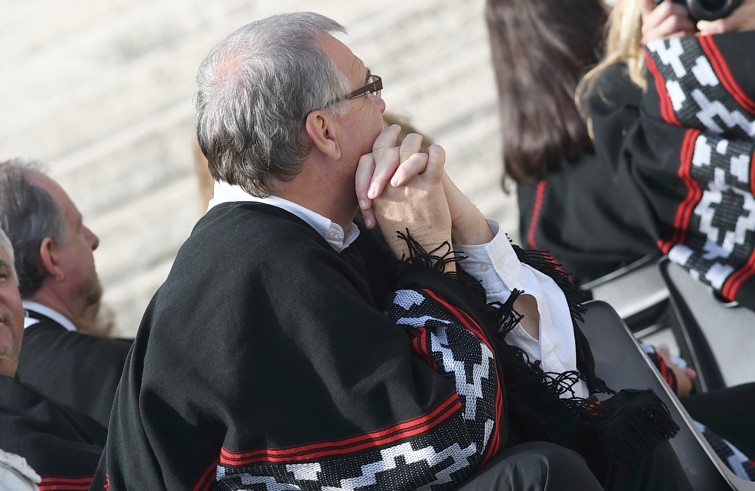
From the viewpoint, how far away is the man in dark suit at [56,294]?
295 cm

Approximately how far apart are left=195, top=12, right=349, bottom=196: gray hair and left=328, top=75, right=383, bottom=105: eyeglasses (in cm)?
1

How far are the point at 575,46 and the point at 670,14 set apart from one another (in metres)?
0.66

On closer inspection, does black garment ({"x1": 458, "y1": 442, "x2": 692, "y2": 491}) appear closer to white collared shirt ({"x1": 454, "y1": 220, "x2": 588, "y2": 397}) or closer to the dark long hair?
white collared shirt ({"x1": 454, "y1": 220, "x2": 588, "y2": 397})

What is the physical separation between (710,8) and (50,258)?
6.70ft

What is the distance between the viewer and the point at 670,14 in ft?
10.4

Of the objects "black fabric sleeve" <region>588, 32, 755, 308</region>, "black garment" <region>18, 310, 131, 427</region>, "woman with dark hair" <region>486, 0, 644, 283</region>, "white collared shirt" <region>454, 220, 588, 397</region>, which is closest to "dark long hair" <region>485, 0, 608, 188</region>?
"woman with dark hair" <region>486, 0, 644, 283</region>

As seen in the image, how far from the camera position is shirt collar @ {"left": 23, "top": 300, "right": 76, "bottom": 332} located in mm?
3139

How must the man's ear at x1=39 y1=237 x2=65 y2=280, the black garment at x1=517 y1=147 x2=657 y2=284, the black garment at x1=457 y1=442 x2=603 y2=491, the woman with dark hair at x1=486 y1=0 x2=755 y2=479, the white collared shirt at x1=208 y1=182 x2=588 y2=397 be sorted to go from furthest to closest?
1. the black garment at x1=517 y1=147 x2=657 y2=284
2. the woman with dark hair at x1=486 y1=0 x2=755 y2=479
3. the man's ear at x1=39 y1=237 x2=65 y2=280
4. the white collared shirt at x1=208 y1=182 x2=588 y2=397
5. the black garment at x1=457 y1=442 x2=603 y2=491

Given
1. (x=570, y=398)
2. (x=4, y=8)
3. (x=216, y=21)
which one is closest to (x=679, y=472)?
(x=570, y=398)

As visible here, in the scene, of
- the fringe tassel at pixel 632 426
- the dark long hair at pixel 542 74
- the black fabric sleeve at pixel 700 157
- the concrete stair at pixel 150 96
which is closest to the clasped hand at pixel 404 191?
A: the fringe tassel at pixel 632 426

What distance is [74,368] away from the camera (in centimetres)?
296

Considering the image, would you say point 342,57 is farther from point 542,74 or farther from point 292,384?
point 542,74

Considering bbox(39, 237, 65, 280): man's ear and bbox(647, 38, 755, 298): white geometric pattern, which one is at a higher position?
bbox(39, 237, 65, 280): man's ear

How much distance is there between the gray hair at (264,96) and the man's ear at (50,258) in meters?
1.20
